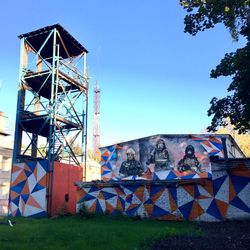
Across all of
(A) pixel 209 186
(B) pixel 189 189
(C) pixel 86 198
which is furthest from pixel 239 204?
(C) pixel 86 198

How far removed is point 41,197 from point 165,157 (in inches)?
426

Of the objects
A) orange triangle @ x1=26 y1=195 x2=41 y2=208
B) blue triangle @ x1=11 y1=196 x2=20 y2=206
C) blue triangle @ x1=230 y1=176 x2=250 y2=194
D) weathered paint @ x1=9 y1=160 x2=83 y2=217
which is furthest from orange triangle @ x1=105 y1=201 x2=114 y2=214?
blue triangle @ x1=230 y1=176 x2=250 y2=194

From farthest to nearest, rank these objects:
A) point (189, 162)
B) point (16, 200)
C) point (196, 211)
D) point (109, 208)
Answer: point (189, 162) < point (16, 200) < point (109, 208) < point (196, 211)

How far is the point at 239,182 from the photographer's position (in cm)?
2012

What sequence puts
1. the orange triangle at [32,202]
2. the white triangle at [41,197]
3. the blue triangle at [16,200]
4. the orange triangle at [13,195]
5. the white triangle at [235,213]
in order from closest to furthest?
the white triangle at [235,213]
the white triangle at [41,197]
the orange triangle at [32,202]
the blue triangle at [16,200]
the orange triangle at [13,195]

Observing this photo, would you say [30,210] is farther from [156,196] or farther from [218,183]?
[218,183]

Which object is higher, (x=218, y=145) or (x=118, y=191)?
(x=218, y=145)

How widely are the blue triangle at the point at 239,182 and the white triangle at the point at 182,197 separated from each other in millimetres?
2712

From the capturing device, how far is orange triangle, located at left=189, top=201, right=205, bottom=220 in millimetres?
21134

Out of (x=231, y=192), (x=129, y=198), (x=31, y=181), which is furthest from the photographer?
(x=31, y=181)

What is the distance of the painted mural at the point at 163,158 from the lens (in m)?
29.7

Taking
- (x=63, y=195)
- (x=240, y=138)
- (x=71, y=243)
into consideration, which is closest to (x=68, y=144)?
(x=63, y=195)

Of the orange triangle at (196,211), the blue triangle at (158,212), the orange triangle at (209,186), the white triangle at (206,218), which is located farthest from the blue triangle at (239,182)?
the blue triangle at (158,212)

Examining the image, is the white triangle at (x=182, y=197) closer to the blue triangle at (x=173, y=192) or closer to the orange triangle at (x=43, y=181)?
the blue triangle at (x=173, y=192)
